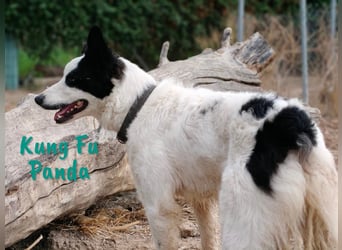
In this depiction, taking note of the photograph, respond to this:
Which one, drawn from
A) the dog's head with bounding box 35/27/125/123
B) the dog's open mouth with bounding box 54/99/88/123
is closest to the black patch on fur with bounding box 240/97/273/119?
the dog's head with bounding box 35/27/125/123

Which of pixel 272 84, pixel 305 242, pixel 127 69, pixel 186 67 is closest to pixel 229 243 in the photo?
pixel 305 242

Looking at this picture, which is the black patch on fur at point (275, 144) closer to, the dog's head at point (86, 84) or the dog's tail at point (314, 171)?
the dog's tail at point (314, 171)

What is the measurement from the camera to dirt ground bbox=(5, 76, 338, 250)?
5.23 metres

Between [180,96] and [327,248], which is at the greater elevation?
[180,96]

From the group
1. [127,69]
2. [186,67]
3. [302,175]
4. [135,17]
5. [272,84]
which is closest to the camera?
[302,175]

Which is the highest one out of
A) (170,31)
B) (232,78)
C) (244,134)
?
(244,134)

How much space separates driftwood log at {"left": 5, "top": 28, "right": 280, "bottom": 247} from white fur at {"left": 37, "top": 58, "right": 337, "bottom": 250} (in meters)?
0.59

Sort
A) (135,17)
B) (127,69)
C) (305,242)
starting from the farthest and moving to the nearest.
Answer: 1. (135,17)
2. (127,69)
3. (305,242)

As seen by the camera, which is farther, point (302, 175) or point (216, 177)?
point (216, 177)

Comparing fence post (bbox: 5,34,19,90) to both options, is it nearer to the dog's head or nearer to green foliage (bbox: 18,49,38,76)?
green foliage (bbox: 18,49,38,76)

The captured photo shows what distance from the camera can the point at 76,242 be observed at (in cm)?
525

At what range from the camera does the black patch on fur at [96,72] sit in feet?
14.6

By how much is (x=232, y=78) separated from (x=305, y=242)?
3.12 meters

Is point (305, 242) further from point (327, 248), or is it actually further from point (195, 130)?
point (195, 130)
